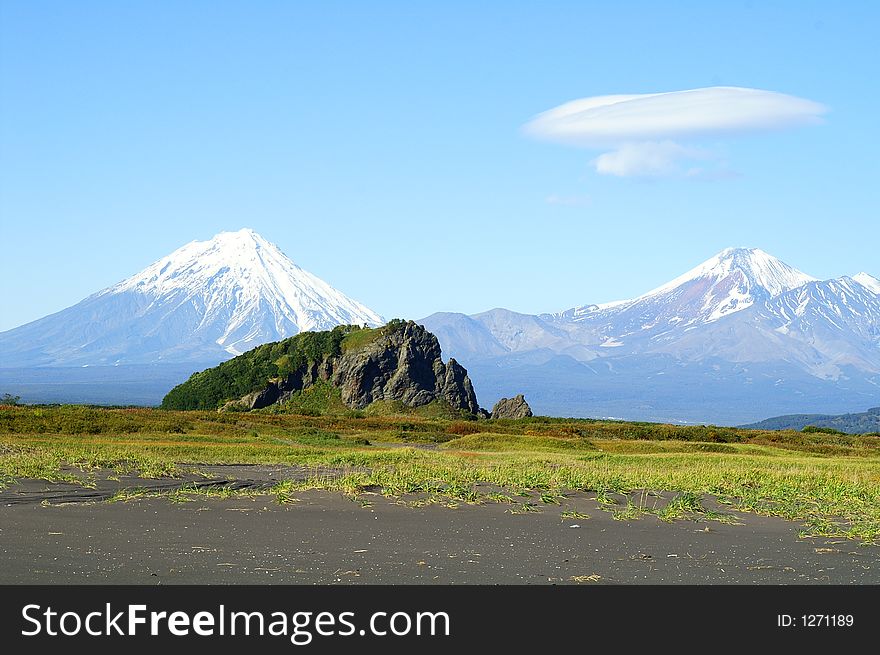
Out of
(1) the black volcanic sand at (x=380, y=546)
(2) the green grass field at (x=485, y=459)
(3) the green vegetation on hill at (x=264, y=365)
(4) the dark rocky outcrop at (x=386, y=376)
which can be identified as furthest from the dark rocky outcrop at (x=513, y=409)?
(1) the black volcanic sand at (x=380, y=546)

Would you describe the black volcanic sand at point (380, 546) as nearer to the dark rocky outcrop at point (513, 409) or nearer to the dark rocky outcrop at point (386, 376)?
the dark rocky outcrop at point (386, 376)

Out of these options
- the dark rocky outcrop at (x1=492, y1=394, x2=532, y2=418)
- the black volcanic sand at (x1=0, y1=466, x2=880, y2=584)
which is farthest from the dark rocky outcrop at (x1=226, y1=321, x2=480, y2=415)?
the black volcanic sand at (x1=0, y1=466, x2=880, y2=584)

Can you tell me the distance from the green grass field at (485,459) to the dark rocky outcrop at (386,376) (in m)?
7.64

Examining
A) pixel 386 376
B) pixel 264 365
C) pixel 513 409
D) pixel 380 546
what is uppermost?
pixel 264 365

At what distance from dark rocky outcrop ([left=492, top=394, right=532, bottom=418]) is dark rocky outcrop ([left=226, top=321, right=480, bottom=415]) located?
133 inches

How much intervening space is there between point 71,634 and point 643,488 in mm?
16921

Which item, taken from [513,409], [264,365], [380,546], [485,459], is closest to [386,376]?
[513,409]

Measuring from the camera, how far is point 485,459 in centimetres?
4216

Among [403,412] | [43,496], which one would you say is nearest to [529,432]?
[403,412]

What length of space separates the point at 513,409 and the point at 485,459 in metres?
55.4

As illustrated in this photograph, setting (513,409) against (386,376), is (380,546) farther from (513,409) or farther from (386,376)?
(513,409)

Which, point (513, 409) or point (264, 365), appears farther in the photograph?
point (264, 365)

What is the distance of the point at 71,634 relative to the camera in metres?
12.4

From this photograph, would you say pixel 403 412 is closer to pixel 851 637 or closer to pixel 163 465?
pixel 163 465
